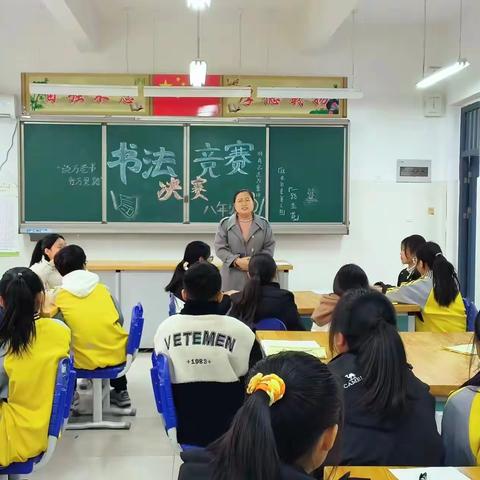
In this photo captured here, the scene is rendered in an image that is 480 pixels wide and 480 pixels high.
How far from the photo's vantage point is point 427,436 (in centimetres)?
153

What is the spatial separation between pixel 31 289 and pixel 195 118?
13.7ft

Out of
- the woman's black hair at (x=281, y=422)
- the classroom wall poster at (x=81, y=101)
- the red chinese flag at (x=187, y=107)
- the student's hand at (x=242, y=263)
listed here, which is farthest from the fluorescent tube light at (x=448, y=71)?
the woman's black hair at (x=281, y=422)

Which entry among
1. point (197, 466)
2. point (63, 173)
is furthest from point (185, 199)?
point (197, 466)

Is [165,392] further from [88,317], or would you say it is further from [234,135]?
[234,135]

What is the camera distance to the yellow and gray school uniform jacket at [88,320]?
3.33 meters

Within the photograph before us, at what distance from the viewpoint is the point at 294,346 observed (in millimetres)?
2625

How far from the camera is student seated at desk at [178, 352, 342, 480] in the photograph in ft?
3.05

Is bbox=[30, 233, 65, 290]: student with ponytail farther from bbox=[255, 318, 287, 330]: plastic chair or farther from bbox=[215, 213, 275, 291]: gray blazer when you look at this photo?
bbox=[255, 318, 287, 330]: plastic chair

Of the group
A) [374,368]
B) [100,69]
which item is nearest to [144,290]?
[100,69]

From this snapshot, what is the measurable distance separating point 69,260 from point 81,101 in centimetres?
341

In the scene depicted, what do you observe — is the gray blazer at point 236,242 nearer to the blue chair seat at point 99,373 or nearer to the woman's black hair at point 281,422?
the blue chair seat at point 99,373

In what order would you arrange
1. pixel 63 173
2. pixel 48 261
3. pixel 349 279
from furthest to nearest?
pixel 63 173 < pixel 48 261 < pixel 349 279

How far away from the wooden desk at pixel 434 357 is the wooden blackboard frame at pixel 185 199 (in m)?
3.46

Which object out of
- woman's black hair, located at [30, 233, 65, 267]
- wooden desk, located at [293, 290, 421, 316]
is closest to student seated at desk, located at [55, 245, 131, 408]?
woman's black hair, located at [30, 233, 65, 267]
